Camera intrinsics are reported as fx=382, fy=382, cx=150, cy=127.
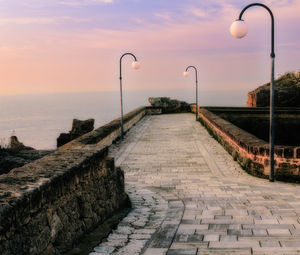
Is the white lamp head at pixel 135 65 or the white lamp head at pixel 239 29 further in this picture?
the white lamp head at pixel 135 65

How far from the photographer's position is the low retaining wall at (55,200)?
3.25 meters

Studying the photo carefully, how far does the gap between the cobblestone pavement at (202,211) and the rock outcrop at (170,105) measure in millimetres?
23622

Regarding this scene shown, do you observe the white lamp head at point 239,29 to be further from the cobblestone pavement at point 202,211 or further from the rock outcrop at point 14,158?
the rock outcrop at point 14,158

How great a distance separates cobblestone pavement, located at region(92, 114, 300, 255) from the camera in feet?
15.8

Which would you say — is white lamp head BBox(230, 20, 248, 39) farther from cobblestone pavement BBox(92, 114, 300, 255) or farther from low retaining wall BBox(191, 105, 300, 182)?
cobblestone pavement BBox(92, 114, 300, 255)

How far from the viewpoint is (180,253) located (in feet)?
15.0

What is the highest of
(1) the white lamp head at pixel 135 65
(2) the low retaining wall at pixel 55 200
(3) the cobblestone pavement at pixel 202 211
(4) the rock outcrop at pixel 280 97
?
(1) the white lamp head at pixel 135 65

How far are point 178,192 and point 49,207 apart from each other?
4984mm

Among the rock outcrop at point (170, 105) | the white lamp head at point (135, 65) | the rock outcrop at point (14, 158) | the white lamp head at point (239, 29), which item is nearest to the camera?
the rock outcrop at point (14, 158)

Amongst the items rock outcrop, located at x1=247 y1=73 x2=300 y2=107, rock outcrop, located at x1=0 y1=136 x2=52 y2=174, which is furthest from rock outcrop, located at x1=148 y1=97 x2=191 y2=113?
rock outcrop, located at x1=0 y1=136 x2=52 y2=174

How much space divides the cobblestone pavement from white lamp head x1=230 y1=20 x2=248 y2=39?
357cm

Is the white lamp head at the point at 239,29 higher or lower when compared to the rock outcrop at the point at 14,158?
higher

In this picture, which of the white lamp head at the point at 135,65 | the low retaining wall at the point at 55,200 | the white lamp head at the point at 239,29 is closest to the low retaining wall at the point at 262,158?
the white lamp head at the point at 239,29

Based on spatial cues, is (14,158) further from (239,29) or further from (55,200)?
(239,29)
